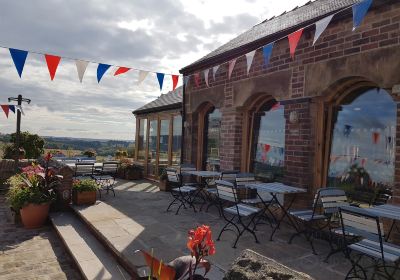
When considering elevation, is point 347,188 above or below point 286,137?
below

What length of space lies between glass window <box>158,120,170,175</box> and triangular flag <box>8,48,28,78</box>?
5522 mm

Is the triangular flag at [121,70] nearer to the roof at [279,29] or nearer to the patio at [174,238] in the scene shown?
the roof at [279,29]

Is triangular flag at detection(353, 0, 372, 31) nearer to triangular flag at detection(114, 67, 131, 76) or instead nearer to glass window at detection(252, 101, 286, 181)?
glass window at detection(252, 101, 286, 181)

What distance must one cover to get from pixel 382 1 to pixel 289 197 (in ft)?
10.3

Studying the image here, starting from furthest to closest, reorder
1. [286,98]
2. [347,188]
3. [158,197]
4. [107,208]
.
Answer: [158,197] < [107,208] < [286,98] < [347,188]

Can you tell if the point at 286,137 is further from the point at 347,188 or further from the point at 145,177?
the point at 145,177

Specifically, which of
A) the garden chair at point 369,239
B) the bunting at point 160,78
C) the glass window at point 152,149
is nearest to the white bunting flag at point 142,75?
the bunting at point 160,78

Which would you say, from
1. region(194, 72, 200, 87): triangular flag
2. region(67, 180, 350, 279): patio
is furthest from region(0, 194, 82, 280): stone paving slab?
region(194, 72, 200, 87): triangular flag

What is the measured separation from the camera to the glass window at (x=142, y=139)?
12.4m

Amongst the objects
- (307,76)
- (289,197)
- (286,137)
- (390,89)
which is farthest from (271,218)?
(390,89)

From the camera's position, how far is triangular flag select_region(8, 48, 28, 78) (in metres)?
5.61

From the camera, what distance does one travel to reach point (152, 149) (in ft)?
38.4

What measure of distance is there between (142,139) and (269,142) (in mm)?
7024

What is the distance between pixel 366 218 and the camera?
3139mm
